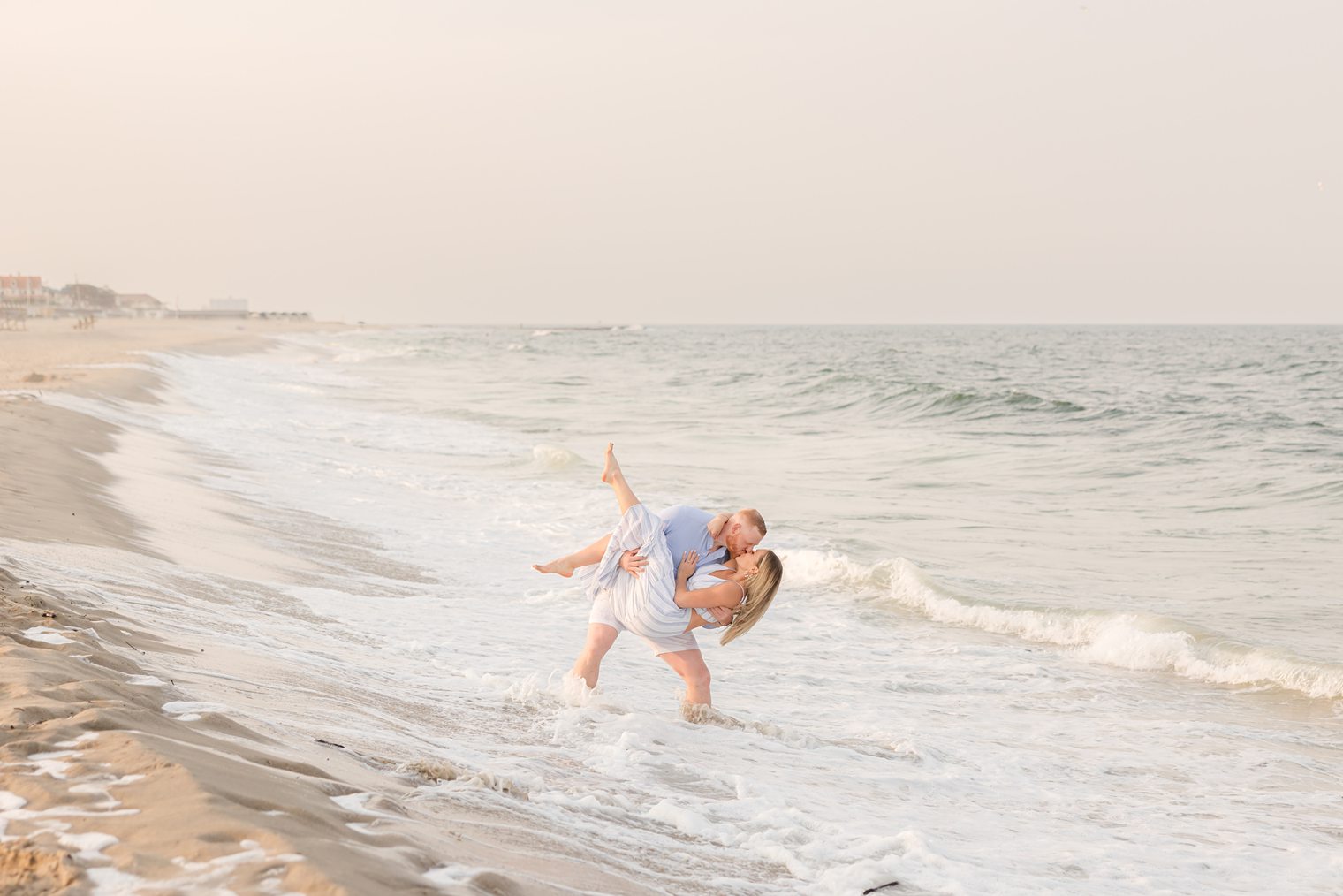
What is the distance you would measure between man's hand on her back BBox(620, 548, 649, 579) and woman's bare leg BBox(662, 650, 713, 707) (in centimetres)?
58

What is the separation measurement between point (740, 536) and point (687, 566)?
1.09 ft

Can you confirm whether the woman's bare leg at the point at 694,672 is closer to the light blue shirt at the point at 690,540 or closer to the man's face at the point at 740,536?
the light blue shirt at the point at 690,540

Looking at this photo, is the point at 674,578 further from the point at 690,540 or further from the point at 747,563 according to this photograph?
the point at 747,563

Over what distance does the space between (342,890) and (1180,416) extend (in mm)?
28094

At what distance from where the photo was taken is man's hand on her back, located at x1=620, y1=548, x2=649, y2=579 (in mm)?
5875

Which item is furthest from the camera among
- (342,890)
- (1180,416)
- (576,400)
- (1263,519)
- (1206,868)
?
(576,400)

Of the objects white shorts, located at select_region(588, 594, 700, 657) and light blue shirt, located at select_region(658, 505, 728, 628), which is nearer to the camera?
light blue shirt, located at select_region(658, 505, 728, 628)

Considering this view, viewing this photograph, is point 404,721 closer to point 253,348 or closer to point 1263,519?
point 1263,519

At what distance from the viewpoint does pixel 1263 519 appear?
14594 millimetres

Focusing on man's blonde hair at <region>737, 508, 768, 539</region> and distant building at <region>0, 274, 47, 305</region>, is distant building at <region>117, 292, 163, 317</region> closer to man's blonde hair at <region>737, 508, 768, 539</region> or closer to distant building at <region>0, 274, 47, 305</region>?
distant building at <region>0, 274, 47, 305</region>

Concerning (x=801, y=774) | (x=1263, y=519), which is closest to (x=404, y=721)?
(x=801, y=774)

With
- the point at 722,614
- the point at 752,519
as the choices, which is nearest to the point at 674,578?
the point at 722,614

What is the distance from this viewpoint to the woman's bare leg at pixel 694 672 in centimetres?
613

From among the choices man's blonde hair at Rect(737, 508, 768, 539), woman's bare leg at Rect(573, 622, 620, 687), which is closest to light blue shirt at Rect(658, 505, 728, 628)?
man's blonde hair at Rect(737, 508, 768, 539)
